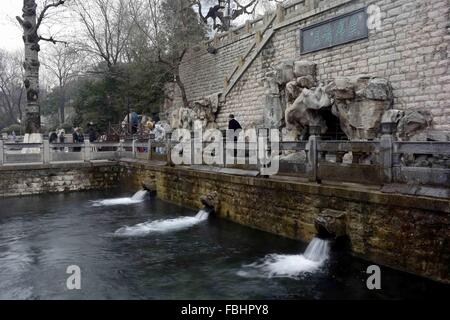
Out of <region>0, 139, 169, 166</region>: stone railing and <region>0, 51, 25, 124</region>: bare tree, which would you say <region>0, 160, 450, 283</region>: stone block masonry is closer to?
<region>0, 139, 169, 166</region>: stone railing

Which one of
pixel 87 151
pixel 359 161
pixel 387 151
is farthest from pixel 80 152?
pixel 387 151

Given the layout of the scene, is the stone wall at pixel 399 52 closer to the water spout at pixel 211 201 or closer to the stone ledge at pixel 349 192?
the stone ledge at pixel 349 192

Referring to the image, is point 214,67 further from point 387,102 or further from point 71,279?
point 71,279

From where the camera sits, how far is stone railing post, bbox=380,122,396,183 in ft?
22.8

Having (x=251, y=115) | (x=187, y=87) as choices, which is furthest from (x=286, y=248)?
(x=187, y=87)

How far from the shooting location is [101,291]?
6480 millimetres

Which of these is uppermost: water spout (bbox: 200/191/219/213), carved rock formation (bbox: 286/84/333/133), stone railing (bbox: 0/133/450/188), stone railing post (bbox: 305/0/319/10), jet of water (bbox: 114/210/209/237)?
stone railing post (bbox: 305/0/319/10)

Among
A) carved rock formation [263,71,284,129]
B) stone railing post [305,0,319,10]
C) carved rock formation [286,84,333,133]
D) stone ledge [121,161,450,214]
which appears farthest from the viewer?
carved rock formation [263,71,284,129]

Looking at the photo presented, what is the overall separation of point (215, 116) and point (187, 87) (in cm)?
648

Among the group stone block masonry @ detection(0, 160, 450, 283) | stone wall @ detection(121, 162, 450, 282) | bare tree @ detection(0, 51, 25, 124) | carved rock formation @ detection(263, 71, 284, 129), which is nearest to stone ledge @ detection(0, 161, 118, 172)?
stone block masonry @ detection(0, 160, 450, 283)

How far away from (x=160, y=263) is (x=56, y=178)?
11380mm

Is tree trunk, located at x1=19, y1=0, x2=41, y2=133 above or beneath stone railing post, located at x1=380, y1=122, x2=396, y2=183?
above

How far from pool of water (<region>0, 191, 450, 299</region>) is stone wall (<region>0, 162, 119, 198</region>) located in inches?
180
